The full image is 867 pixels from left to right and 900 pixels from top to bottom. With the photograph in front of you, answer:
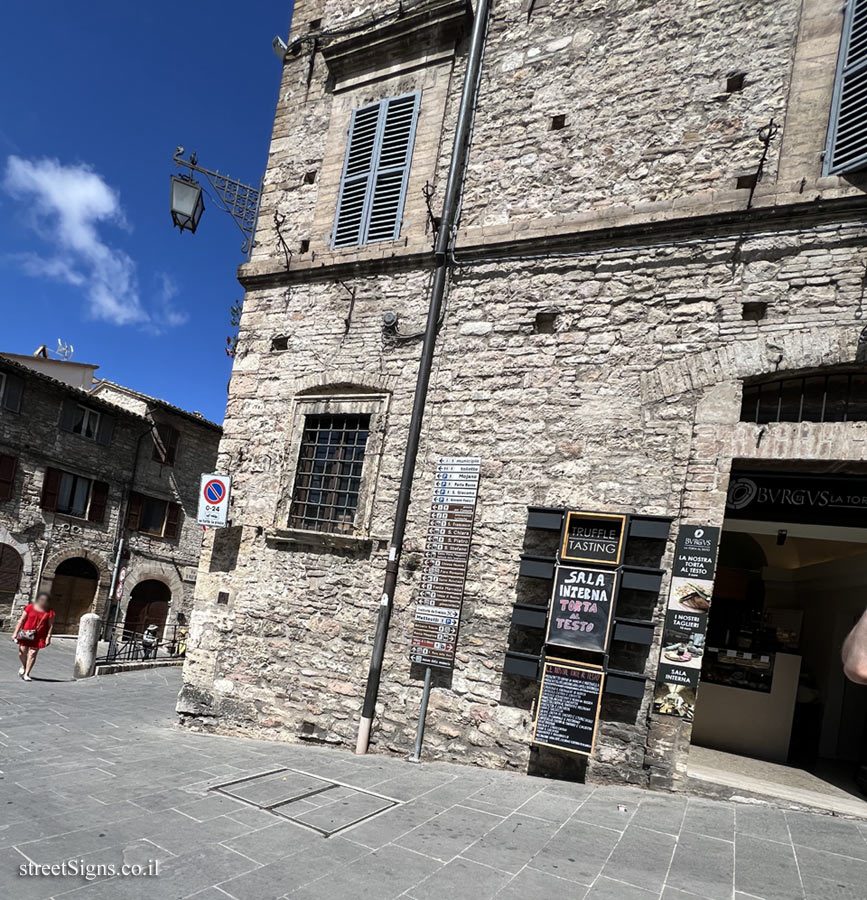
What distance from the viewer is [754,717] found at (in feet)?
21.5

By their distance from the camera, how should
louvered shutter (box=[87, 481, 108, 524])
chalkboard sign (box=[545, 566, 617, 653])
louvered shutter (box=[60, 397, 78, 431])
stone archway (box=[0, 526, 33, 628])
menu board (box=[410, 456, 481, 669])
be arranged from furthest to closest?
louvered shutter (box=[87, 481, 108, 524])
louvered shutter (box=[60, 397, 78, 431])
stone archway (box=[0, 526, 33, 628])
menu board (box=[410, 456, 481, 669])
chalkboard sign (box=[545, 566, 617, 653])

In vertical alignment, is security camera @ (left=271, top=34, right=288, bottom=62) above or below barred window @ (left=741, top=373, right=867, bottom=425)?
above

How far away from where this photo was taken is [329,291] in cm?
777

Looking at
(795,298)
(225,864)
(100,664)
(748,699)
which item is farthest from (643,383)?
(100,664)

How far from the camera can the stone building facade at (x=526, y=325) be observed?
5344mm

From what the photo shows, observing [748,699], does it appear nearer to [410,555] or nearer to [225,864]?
[410,555]

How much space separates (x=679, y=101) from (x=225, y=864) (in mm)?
7317

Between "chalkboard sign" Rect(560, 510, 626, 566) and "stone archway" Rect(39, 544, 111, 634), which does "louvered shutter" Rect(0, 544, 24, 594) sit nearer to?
"stone archway" Rect(39, 544, 111, 634)

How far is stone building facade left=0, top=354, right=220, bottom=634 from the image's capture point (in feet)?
56.7

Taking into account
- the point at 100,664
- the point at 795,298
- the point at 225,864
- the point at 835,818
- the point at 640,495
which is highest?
the point at 795,298

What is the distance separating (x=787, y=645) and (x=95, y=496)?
1926 centimetres

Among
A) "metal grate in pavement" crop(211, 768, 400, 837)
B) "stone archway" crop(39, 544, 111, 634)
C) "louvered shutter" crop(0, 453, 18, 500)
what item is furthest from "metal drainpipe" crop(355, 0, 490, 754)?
"stone archway" crop(39, 544, 111, 634)

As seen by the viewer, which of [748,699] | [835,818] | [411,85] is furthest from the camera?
[411,85]

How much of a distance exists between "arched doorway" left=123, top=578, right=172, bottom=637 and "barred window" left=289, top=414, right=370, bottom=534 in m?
16.2
